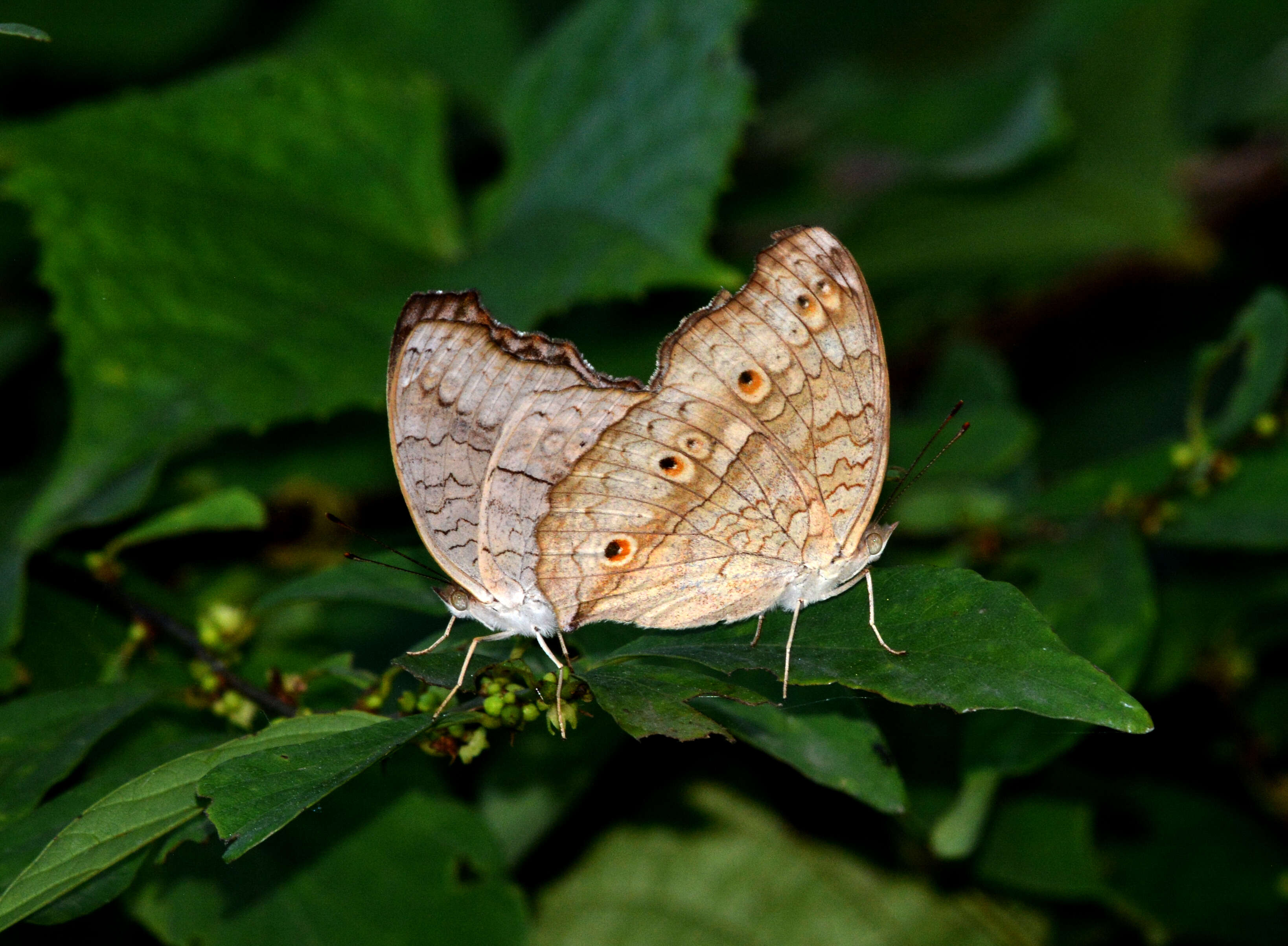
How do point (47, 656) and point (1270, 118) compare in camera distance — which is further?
point (1270, 118)

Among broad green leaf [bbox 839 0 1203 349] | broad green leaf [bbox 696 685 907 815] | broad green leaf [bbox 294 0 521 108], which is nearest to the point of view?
broad green leaf [bbox 696 685 907 815]

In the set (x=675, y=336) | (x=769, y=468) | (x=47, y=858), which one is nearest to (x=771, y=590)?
(x=769, y=468)

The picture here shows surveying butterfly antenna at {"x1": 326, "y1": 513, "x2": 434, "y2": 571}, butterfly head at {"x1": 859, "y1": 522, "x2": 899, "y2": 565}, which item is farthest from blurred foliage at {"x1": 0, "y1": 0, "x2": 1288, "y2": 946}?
butterfly head at {"x1": 859, "y1": 522, "x2": 899, "y2": 565}

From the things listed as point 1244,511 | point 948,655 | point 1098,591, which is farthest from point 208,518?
point 1244,511

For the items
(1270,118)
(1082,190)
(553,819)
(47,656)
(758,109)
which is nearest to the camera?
(47,656)

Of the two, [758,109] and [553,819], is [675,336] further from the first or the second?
[758,109]

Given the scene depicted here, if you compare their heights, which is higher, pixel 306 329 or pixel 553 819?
pixel 306 329

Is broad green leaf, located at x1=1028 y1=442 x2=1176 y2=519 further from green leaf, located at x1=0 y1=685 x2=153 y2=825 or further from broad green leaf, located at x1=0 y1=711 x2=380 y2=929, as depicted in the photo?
green leaf, located at x1=0 y1=685 x2=153 y2=825
